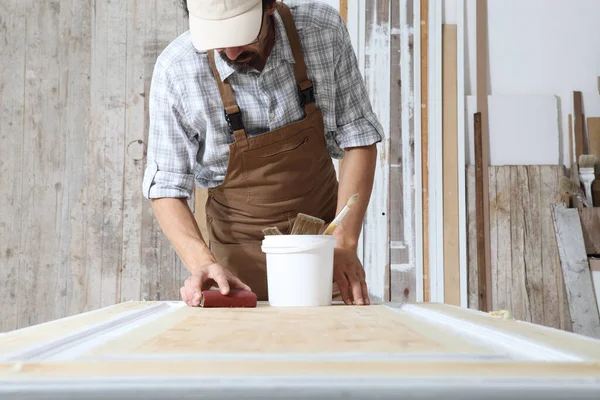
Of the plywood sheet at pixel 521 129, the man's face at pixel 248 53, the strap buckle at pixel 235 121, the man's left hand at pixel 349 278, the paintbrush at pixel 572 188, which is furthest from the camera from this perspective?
the plywood sheet at pixel 521 129

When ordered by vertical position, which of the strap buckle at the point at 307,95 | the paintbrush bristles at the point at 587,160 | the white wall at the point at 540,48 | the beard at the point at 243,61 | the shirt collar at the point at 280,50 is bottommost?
the paintbrush bristles at the point at 587,160

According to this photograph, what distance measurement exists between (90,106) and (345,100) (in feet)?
7.40

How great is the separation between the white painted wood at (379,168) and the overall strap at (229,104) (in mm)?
1830

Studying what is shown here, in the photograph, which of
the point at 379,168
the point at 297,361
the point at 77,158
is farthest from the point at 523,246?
the point at 297,361

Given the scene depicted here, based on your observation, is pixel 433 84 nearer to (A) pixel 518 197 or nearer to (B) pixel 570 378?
(A) pixel 518 197

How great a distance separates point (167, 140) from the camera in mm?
1996

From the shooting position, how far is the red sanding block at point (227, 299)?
142 cm

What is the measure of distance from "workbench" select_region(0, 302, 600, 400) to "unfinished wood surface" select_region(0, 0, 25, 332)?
9.99ft

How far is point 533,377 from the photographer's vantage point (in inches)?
23.3

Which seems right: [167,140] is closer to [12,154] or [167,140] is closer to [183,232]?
[183,232]

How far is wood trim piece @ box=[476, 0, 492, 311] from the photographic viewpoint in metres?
3.73

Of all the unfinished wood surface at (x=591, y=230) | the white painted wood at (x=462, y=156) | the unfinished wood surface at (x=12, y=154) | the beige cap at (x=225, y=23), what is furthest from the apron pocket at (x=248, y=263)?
the unfinished wood surface at (x=591, y=230)

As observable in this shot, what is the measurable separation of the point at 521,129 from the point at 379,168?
934 millimetres

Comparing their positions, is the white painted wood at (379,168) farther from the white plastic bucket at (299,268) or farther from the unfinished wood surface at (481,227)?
the white plastic bucket at (299,268)
